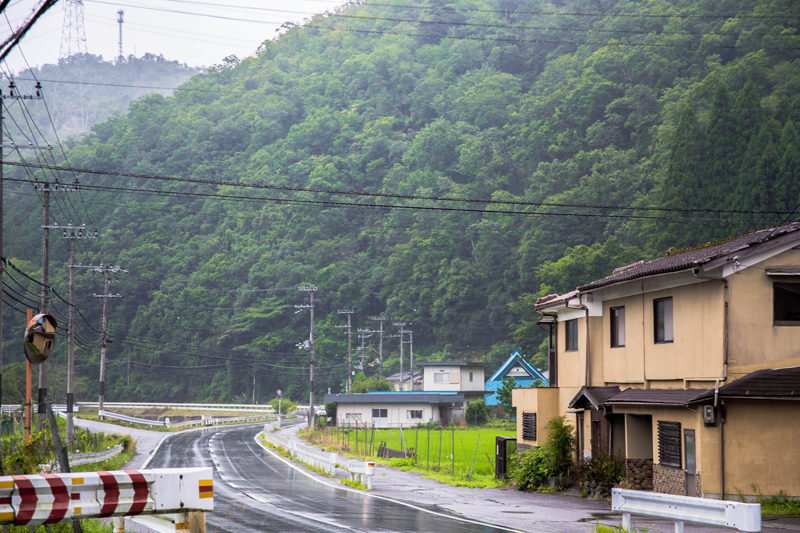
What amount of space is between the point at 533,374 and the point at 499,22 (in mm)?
86396

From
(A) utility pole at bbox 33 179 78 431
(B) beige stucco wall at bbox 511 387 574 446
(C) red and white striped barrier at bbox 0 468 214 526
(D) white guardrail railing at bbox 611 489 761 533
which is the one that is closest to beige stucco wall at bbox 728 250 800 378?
(D) white guardrail railing at bbox 611 489 761 533

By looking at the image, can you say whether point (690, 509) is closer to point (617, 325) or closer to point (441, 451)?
point (617, 325)

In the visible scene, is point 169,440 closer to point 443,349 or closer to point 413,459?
point 413,459

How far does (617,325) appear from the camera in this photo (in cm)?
2464

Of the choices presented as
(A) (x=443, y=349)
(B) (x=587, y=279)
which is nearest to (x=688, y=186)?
(B) (x=587, y=279)

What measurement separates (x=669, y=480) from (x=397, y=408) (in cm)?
4900

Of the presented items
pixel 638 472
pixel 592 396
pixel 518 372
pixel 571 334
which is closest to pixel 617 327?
pixel 592 396

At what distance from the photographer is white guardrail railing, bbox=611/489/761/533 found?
30.3ft

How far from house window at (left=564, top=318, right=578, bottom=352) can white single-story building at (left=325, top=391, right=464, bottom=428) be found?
39668 millimetres

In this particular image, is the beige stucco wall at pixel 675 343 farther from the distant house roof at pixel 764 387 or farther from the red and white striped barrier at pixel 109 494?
the red and white striped barrier at pixel 109 494

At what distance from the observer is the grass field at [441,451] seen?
1155 inches

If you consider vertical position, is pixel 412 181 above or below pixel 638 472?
above

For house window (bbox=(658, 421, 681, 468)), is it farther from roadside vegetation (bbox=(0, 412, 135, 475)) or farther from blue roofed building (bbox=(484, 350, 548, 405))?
blue roofed building (bbox=(484, 350, 548, 405))

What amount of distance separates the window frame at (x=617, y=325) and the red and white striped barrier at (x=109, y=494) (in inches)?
750
